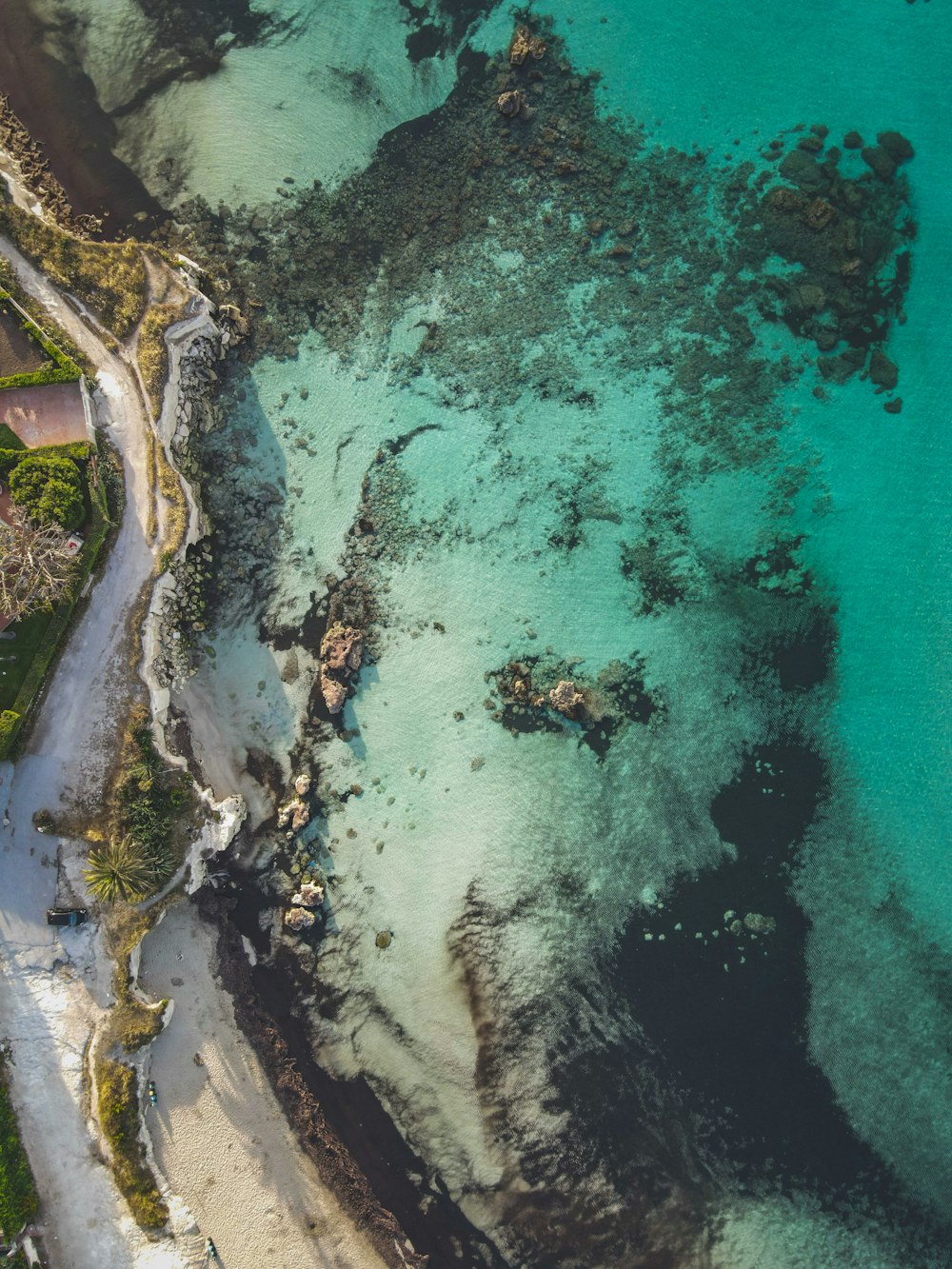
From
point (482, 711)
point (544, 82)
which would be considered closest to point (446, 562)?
point (482, 711)

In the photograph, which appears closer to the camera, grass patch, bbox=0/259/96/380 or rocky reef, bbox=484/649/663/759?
grass patch, bbox=0/259/96/380

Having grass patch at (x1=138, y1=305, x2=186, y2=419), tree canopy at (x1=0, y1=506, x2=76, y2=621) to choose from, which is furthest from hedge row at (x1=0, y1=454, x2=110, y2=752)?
grass patch at (x1=138, y1=305, x2=186, y2=419)

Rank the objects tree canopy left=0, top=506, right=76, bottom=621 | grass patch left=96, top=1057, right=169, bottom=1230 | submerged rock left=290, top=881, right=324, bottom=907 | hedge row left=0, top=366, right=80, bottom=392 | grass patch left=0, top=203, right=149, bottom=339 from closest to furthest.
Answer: tree canopy left=0, top=506, right=76, bottom=621
grass patch left=96, top=1057, right=169, bottom=1230
hedge row left=0, top=366, right=80, bottom=392
grass patch left=0, top=203, right=149, bottom=339
submerged rock left=290, top=881, right=324, bottom=907

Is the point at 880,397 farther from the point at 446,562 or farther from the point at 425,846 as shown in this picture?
the point at 425,846

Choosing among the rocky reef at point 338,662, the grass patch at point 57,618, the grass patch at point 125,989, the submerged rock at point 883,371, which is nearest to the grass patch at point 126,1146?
the grass patch at point 125,989

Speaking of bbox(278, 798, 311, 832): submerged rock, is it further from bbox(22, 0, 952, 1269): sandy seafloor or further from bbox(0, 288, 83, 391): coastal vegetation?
bbox(0, 288, 83, 391): coastal vegetation

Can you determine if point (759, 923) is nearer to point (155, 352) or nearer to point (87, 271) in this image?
point (155, 352)
